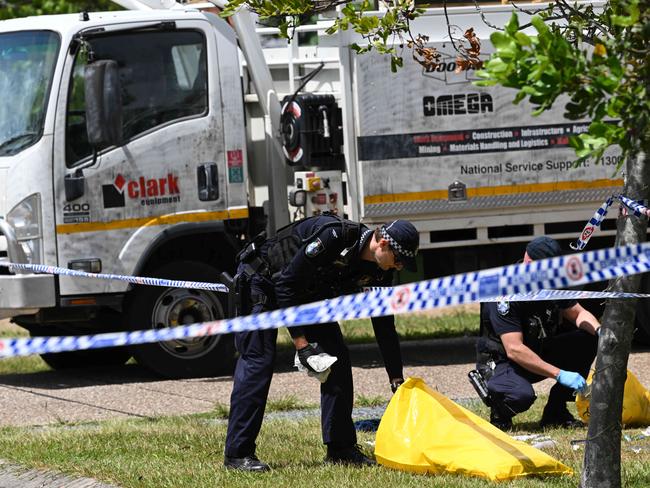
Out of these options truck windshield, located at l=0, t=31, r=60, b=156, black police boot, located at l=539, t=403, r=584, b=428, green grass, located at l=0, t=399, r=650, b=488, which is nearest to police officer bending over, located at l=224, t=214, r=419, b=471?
green grass, located at l=0, t=399, r=650, b=488

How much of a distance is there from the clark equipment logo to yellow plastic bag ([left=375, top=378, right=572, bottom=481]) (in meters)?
4.09

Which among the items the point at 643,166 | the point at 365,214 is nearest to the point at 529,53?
the point at 643,166

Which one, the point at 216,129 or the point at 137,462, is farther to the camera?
the point at 216,129

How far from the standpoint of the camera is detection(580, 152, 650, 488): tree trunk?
196 inches

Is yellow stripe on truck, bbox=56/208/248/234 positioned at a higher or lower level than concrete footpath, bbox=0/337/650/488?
higher

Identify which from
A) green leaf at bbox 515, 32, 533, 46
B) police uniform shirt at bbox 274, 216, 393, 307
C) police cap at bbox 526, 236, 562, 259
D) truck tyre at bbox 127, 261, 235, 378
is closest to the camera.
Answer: green leaf at bbox 515, 32, 533, 46

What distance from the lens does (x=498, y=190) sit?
988 centimetres

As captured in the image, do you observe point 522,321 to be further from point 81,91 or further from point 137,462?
point 81,91

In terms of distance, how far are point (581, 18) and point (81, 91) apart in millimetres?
5144

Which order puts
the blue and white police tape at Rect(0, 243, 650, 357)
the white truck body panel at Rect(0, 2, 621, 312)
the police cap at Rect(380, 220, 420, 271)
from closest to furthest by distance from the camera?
the blue and white police tape at Rect(0, 243, 650, 357), the police cap at Rect(380, 220, 420, 271), the white truck body panel at Rect(0, 2, 621, 312)

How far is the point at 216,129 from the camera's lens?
31.9 feet

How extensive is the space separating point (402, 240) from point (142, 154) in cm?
428

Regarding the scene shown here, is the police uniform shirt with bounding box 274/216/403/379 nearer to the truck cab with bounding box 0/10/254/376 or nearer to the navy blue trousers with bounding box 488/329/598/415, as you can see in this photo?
the navy blue trousers with bounding box 488/329/598/415

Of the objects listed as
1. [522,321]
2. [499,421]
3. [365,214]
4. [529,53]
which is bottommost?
[499,421]
